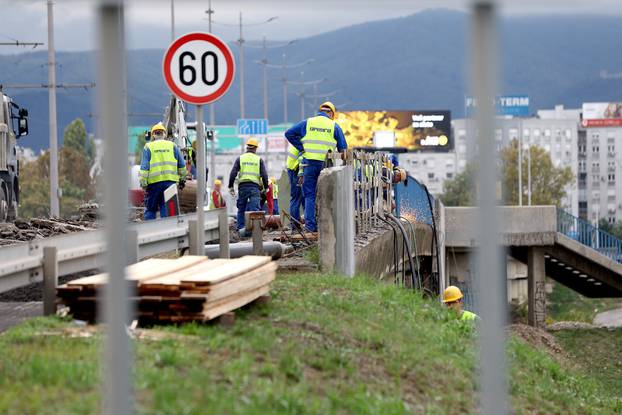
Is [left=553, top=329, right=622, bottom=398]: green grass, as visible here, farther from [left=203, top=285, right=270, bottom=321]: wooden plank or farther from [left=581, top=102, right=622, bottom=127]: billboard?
[left=581, top=102, right=622, bottom=127]: billboard

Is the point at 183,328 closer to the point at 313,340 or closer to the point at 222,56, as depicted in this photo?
the point at 313,340

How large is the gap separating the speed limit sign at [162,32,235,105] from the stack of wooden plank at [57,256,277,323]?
303 cm

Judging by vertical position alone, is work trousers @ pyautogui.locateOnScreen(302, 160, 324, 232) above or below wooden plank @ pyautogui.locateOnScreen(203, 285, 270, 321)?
above

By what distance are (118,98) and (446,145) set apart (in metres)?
105

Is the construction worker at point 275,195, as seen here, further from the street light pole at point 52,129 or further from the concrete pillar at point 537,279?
the concrete pillar at point 537,279

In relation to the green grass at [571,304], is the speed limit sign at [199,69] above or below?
above

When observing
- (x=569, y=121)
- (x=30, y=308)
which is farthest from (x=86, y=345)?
(x=569, y=121)

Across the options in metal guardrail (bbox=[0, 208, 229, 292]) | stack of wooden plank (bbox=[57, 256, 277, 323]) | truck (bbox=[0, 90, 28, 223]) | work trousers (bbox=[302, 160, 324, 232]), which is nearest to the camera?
stack of wooden plank (bbox=[57, 256, 277, 323])

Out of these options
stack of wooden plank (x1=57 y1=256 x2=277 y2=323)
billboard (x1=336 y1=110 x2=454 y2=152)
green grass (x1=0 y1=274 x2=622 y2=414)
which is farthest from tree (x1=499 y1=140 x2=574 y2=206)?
stack of wooden plank (x1=57 y1=256 x2=277 y2=323)

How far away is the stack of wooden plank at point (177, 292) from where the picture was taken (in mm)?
10148

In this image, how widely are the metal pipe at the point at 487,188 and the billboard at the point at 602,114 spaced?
19207 centimetres

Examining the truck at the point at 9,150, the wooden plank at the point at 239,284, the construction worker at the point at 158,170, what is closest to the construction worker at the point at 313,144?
the construction worker at the point at 158,170

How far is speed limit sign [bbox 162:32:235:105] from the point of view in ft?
45.6

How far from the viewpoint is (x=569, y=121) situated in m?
195
